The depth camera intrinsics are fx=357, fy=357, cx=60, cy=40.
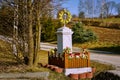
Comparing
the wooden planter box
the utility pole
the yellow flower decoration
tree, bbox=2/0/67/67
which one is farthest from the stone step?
the yellow flower decoration

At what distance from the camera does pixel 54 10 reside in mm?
14938

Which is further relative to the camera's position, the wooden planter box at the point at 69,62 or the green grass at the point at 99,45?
the green grass at the point at 99,45

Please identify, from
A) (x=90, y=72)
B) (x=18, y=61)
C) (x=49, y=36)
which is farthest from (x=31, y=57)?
(x=49, y=36)

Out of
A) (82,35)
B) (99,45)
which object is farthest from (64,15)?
(82,35)

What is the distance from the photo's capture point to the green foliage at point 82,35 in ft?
131

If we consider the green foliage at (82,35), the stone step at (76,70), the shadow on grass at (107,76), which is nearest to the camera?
the shadow on grass at (107,76)

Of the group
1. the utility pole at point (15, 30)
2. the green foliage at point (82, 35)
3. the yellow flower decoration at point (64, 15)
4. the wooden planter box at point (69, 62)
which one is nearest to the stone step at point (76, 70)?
the wooden planter box at point (69, 62)

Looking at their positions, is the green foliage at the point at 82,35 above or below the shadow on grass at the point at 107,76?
below

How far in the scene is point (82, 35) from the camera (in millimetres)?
40781

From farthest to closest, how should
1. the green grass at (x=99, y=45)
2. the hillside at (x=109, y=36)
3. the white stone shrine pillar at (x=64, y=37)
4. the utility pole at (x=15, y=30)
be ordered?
the hillside at (x=109, y=36) < the green grass at (x=99, y=45) < the white stone shrine pillar at (x=64, y=37) < the utility pole at (x=15, y=30)

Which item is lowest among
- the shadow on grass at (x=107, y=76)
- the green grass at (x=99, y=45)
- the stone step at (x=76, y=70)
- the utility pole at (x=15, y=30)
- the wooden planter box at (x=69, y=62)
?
the green grass at (x=99, y=45)

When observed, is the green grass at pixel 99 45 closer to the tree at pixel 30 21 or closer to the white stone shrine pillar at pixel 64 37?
the white stone shrine pillar at pixel 64 37

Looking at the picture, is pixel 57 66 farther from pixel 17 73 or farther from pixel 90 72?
pixel 17 73

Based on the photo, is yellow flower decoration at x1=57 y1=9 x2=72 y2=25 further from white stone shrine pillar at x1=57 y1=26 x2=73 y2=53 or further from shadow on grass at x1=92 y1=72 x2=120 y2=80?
shadow on grass at x1=92 y1=72 x2=120 y2=80
